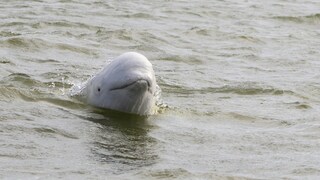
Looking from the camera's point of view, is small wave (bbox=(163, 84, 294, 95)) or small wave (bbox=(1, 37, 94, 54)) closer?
small wave (bbox=(163, 84, 294, 95))

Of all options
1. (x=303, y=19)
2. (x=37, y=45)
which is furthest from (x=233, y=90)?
(x=303, y=19)

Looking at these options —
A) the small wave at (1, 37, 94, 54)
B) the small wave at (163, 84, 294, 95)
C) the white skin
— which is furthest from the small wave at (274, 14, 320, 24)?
the white skin

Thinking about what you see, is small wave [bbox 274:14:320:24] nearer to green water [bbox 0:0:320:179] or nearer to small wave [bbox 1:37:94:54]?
green water [bbox 0:0:320:179]

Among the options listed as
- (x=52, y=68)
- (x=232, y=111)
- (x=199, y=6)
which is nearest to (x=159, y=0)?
(x=199, y=6)

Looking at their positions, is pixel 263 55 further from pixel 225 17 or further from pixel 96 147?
pixel 96 147

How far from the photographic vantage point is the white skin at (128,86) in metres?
9.72

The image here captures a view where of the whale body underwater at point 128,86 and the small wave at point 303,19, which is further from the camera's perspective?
the small wave at point 303,19

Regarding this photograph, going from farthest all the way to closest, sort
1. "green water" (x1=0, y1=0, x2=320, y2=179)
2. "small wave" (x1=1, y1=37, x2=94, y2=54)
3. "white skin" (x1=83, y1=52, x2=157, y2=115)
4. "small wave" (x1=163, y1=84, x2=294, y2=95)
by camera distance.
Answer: "small wave" (x1=1, y1=37, x2=94, y2=54) → "small wave" (x1=163, y1=84, x2=294, y2=95) → "white skin" (x1=83, y1=52, x2=157, y2=115) → "green water" (x1=0, y1=0, x2=320, y2=179)

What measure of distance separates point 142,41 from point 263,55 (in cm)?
202

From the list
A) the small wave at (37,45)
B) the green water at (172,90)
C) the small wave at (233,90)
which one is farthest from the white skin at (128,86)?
the small wave at (37,45)

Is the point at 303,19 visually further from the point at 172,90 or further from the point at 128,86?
the point at 128,86

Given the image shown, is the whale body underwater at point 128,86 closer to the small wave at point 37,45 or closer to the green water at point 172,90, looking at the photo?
the green water at point 172,90

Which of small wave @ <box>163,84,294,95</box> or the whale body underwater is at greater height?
the whale body underwater

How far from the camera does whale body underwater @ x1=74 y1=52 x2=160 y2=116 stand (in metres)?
9.72
